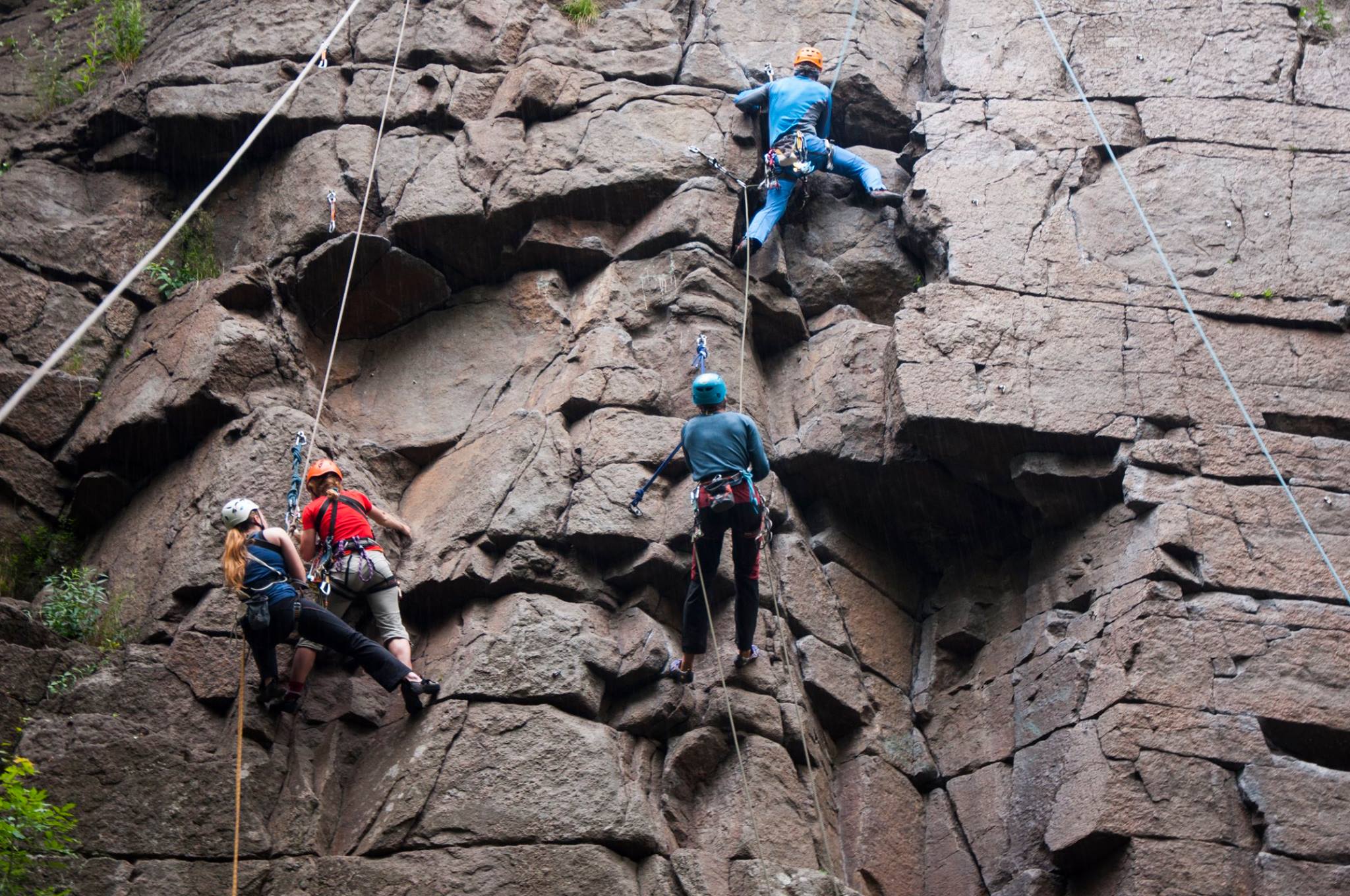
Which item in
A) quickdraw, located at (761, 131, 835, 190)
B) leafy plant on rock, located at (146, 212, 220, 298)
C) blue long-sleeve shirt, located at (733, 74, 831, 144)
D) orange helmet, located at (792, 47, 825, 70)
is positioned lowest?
leafy plant on rock, located at (146, 212, 220, 298)

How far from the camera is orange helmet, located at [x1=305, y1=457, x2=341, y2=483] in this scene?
875cm

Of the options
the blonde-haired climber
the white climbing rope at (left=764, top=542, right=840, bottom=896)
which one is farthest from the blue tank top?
the white climbing rope at (left=764, top=542, right=840, bottom=896)

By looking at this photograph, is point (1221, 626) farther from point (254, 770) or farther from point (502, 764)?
point (254, 770)

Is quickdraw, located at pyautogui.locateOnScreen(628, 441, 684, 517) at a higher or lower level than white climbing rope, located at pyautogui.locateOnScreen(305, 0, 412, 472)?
lower

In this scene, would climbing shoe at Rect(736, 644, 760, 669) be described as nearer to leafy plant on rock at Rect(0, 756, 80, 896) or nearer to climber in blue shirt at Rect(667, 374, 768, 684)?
climber in blue shirt at Rect(667, 374, 768, 684)

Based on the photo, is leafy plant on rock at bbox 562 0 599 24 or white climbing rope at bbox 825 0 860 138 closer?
white climbing rope at bbox 825 0 860 138

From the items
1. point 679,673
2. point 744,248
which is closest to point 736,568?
point 679,673

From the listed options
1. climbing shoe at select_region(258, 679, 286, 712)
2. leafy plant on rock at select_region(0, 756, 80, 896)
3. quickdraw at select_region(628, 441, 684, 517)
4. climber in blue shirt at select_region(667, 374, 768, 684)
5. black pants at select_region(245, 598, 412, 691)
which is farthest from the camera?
quickdraw at select_region(628, 441, 684, 517)

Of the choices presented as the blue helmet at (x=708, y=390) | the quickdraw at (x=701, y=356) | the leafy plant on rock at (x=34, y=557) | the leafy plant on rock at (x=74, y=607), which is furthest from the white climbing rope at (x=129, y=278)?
the quickdraw at (x=701, y=356)

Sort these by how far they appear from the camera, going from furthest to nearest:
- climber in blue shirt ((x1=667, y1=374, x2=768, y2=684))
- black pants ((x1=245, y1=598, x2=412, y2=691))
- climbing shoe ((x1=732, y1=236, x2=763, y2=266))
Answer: climbing shoe ((x1=732, y1=236, x2=763, y2=266)) → climber in blue shirt ((x1=667, y1=374, x2=768, y2=684)) → black pants ((x1=245, y1=598, x2=412, y2=691))

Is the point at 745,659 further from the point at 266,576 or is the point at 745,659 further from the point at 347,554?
the point at 266,576

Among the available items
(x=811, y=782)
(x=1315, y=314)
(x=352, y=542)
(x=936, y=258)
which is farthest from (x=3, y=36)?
(x=1315, y=314)

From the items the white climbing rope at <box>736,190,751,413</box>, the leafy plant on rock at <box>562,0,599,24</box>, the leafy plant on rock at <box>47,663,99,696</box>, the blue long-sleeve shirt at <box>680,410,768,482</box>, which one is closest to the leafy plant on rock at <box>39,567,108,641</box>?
the leafy plant on rock at <box>47,663,99,696</box>

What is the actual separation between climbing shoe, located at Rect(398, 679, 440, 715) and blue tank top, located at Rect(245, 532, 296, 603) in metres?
0.81
